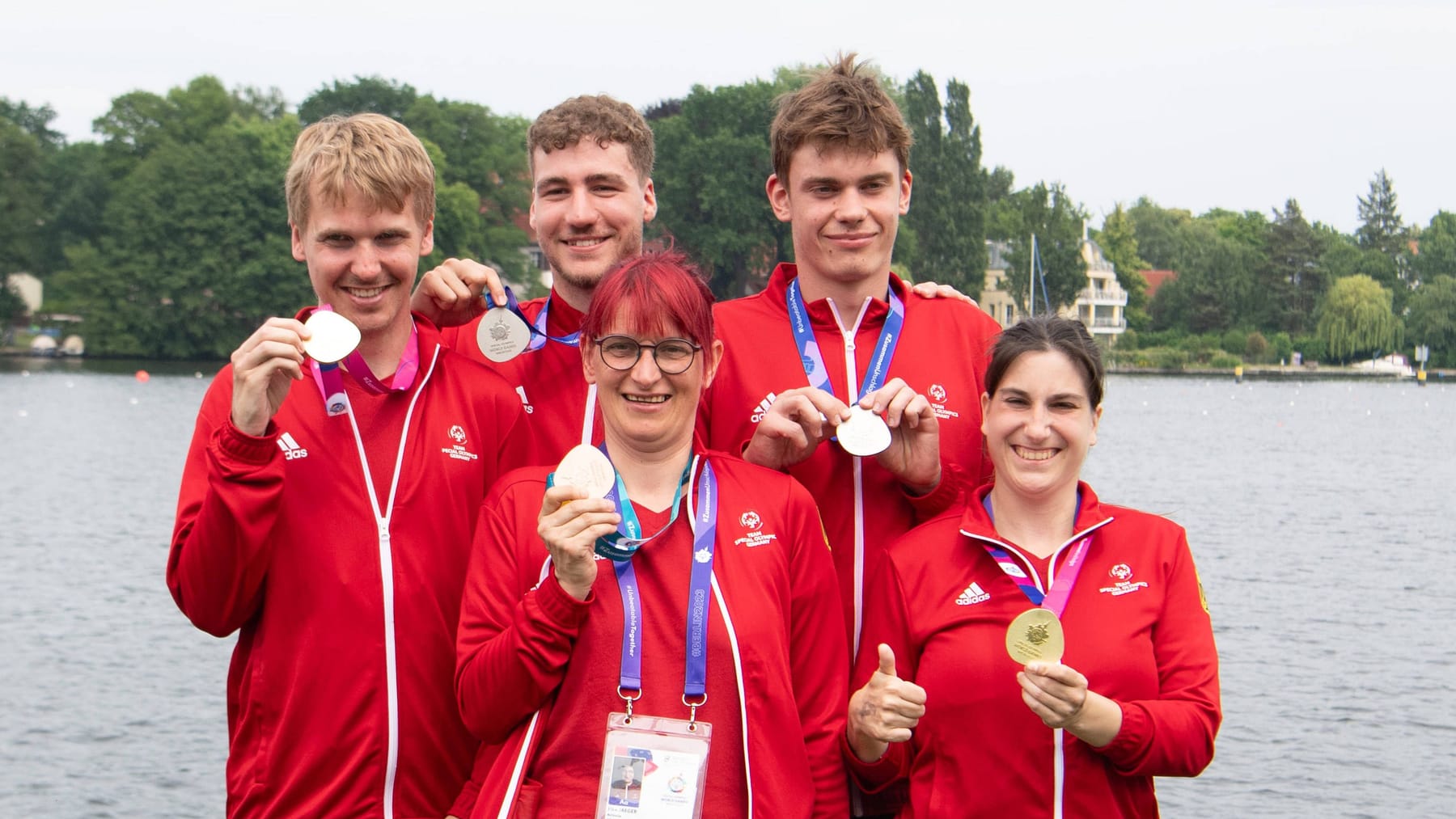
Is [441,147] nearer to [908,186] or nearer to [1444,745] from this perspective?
[1444,745]

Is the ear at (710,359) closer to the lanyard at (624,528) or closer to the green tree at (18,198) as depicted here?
the lanyard at (624,528)

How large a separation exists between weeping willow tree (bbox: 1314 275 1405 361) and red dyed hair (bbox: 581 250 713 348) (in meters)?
111

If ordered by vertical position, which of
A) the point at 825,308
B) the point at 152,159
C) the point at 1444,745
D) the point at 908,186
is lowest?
the point at 1444,745

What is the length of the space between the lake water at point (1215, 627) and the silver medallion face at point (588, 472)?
10.5m

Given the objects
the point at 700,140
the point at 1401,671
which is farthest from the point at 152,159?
the point at 1401,671

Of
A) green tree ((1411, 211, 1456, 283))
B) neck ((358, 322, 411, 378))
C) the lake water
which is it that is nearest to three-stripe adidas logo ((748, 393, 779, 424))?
neck ((358, 322, 411, 378))

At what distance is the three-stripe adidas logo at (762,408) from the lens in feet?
14.1

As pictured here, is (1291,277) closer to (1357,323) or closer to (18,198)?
(1357,323)

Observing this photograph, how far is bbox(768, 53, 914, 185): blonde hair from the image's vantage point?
4242 mm

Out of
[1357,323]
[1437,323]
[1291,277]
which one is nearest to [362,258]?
[1357,323]

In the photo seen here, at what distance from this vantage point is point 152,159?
3110 inches

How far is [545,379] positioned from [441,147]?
262ft

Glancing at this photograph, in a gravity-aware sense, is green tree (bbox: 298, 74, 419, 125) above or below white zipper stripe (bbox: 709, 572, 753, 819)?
above

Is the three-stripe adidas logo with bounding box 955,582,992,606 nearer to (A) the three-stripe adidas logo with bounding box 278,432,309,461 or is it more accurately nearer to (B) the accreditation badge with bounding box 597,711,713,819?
(B) the accreditation badge with bounding box 597,711,713,819
